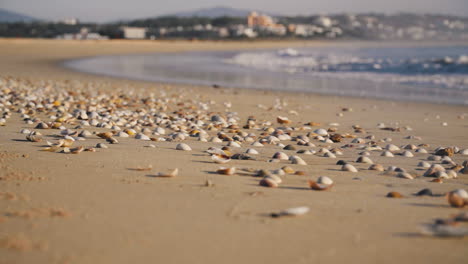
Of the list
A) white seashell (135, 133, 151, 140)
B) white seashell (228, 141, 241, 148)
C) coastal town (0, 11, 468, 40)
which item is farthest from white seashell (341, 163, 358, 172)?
coastal town (0, 11, 468, 40)

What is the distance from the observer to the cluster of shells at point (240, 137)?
3.46 m

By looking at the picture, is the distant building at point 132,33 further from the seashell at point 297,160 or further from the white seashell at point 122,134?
the seashell at point 297,160

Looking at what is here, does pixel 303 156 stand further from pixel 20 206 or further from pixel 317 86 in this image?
pixel 317 86

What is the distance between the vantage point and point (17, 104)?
724cm

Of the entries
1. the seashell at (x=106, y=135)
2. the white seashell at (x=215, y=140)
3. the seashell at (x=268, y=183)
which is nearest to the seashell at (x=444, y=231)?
the seashell at (x=268, y=183)

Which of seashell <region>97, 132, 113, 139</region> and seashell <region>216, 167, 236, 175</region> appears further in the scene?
seashell <region>97, 132, 113, 139</region>

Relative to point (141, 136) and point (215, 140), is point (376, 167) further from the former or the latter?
point (141, 136)

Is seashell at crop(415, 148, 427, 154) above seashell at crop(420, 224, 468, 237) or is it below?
below

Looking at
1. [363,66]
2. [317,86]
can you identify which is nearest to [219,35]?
[363,66]

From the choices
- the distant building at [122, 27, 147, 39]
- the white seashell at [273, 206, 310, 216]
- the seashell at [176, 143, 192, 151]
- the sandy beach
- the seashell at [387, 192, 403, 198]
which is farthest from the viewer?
the distant building at [122, 27, 147, 39]

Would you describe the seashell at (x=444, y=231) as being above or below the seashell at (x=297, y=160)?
above

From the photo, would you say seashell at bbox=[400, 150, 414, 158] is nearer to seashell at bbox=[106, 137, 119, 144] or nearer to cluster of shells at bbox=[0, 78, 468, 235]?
cluster of shells at bbox=[0, 78, 468, 235]

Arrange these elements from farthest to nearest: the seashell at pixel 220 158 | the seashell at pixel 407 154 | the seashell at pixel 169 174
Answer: the seashell at pixel 407 154, the seashell at pixel 220 158, the seashell at pixel 169 174

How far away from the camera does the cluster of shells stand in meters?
3.46
